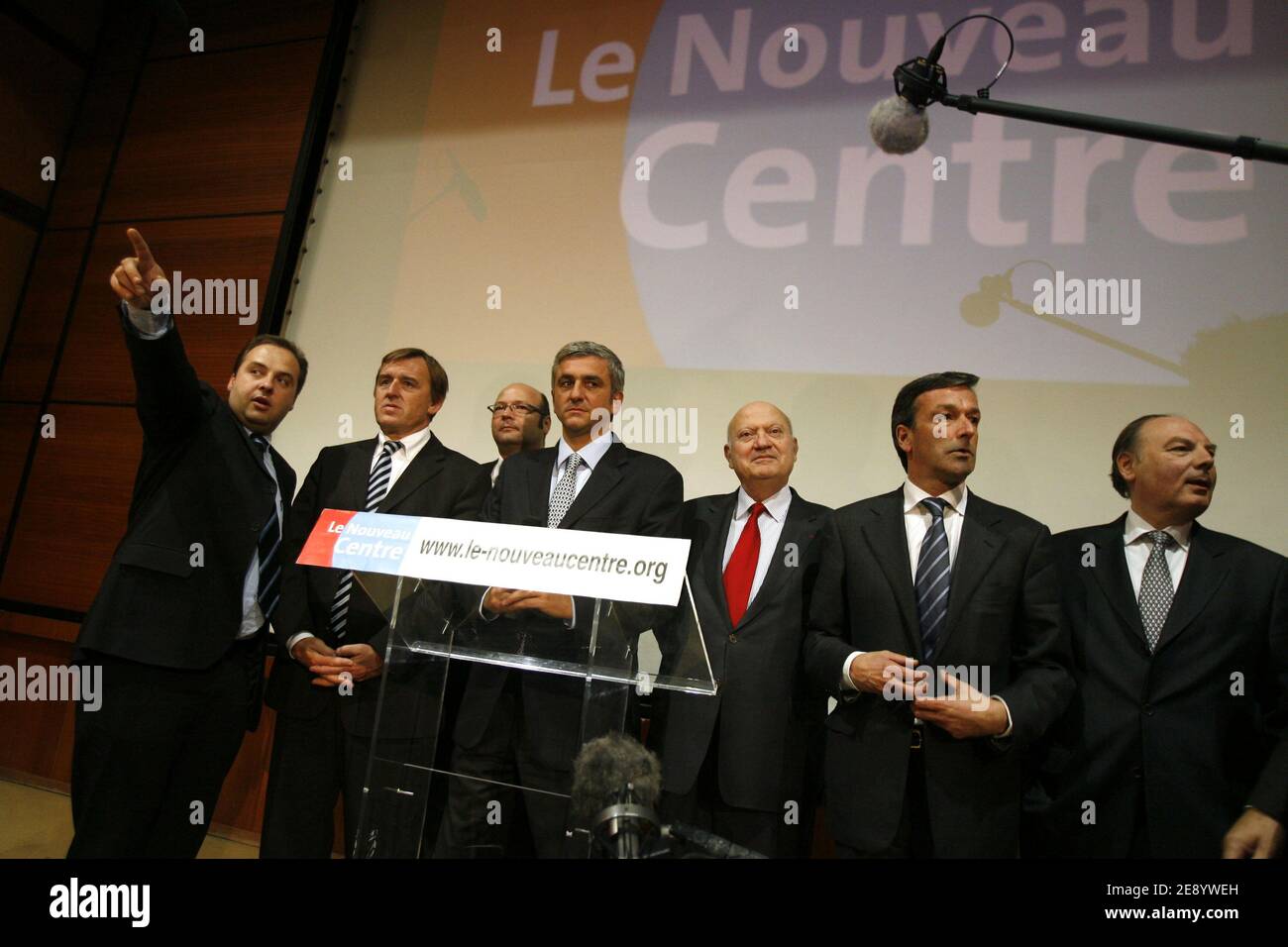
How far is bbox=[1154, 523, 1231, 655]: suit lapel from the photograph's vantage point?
90.8 inches

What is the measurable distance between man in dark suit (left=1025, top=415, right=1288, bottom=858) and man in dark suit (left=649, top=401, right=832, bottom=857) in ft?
2.21

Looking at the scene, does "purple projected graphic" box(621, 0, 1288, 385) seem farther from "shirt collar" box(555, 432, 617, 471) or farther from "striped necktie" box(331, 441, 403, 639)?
"striped necktie" box(331, 441, 403, 639)

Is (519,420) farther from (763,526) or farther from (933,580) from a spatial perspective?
(933,580)

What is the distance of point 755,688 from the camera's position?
2.42 meters

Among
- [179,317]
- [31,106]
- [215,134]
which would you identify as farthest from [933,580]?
[31,106]

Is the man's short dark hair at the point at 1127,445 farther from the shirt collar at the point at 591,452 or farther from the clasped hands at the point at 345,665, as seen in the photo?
the clasped hands at the point at 345,665

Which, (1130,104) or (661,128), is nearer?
(1130,104)

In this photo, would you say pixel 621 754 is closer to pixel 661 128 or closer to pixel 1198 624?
pixel 1198 624

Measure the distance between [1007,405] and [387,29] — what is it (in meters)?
3.96

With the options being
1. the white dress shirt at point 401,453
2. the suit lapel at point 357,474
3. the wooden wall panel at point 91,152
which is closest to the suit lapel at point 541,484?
the white dress shirt at point 401,453

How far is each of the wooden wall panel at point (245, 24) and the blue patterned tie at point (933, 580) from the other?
4.36 m

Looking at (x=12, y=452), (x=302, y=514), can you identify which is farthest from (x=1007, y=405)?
(x=12, y=452)

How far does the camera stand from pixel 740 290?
12.5 feet

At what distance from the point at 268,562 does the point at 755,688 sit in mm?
1601
